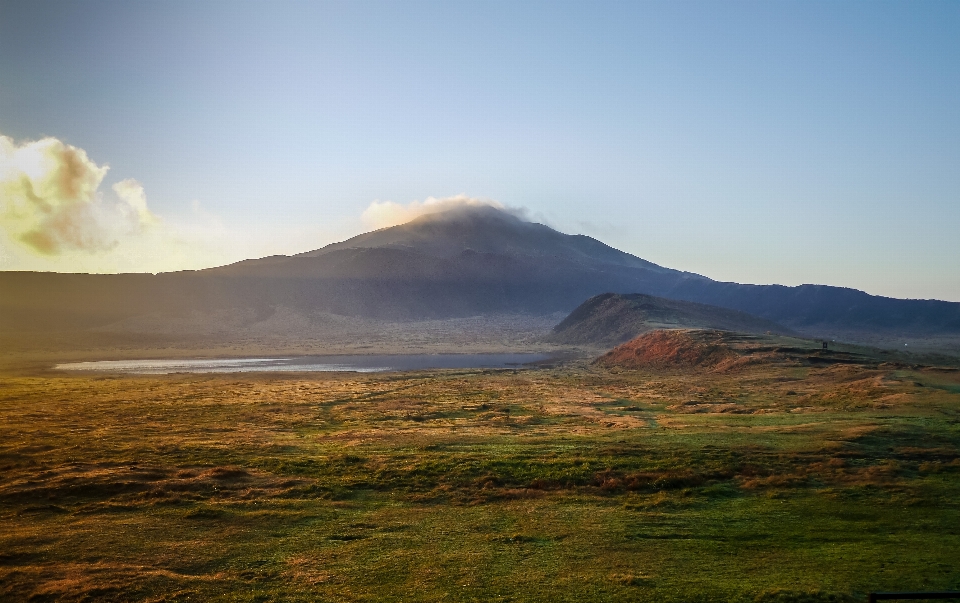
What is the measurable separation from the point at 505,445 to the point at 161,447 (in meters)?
17.4

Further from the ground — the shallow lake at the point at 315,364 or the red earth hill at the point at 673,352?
the red earth hill at the point at 673,352

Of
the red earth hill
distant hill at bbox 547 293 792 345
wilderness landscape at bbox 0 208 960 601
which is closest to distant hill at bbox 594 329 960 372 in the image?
the red earth hill

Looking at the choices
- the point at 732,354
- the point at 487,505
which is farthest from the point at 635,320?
the point at 487,505

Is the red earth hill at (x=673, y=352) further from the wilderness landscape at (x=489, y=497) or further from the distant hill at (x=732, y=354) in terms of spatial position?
the wilderness landscape at (x=489, y=497)

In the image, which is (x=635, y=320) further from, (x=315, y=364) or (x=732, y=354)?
(x=315, y=364)

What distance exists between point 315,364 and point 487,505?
83436 millimetres

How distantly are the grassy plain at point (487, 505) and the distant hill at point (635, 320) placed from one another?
9787 cm

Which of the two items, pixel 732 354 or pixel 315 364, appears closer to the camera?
pixel 732 354

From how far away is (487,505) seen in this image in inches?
895

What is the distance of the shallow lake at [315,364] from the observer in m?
91.6

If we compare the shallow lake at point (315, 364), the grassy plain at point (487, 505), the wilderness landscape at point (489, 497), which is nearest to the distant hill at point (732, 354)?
the wilderness landscape at point (489, 497)

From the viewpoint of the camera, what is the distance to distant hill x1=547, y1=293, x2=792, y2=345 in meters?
144

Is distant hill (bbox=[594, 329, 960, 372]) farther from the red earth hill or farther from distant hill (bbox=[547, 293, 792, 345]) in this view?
distant hill (bbox=[547, 293, 792, 345])

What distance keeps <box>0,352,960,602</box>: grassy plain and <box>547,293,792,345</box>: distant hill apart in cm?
9787
